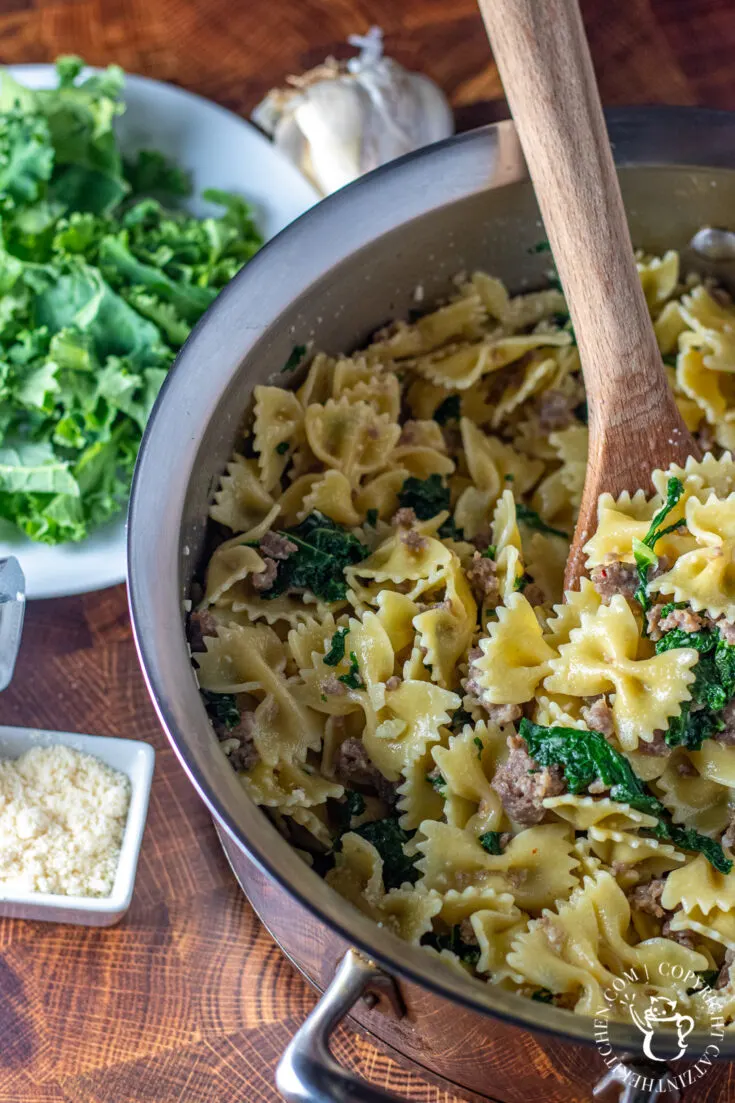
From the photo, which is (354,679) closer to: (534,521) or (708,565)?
(534,521)

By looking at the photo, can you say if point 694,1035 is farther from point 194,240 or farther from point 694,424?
point 194,240

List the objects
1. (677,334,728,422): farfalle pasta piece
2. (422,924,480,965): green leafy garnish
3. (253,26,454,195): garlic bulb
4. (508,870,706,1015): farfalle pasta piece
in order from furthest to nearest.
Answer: (253,26,454,195): garlic bulb
(677,334,728,422): farfalle pasta piece
(422,924,480,965): green leafy garnish
(508,870,706,1015): farfalle pasta piece

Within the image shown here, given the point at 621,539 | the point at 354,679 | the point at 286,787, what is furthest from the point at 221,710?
the point at 621,539

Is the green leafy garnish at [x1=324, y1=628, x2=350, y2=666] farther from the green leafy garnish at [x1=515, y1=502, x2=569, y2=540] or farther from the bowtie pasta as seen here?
the green leafy garnish at [x1=515, y1=502, x2=569, y2=540]

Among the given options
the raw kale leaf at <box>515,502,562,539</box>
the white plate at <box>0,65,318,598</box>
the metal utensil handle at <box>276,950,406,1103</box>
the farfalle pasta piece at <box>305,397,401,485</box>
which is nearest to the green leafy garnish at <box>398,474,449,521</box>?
the farfalle pasta piece at <box>305,397,401,485</box>

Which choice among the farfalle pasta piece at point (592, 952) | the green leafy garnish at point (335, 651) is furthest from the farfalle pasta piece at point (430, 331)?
the farfalle pasta piece at point (592, 952)
